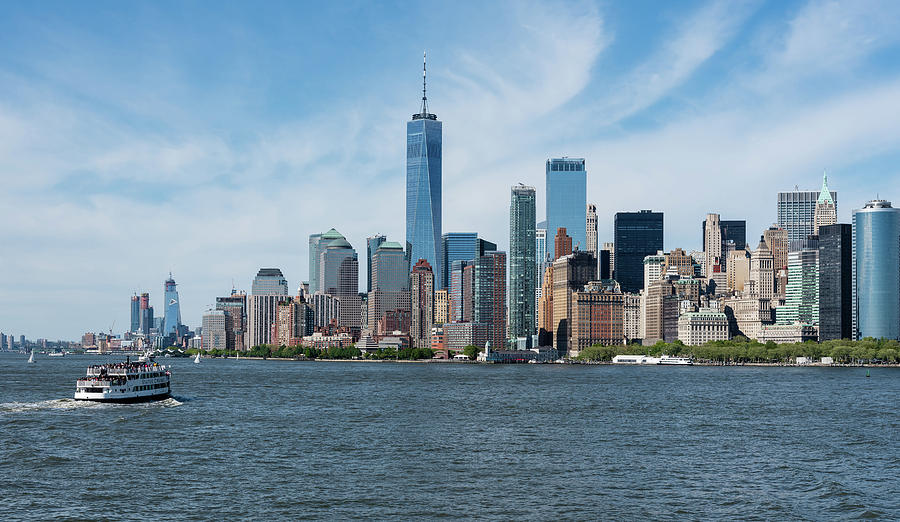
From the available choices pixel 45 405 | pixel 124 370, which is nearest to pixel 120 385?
pixel 124 370

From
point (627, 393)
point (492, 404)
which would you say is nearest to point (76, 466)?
point (492, 404)

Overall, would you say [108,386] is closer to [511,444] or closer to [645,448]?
[511,444]

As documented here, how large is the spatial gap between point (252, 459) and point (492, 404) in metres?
60.2

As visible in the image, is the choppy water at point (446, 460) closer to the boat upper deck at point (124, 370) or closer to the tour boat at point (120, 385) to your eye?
the tour boat at point (120, 385)

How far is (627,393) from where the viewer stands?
157 meters

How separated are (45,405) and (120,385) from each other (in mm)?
9776

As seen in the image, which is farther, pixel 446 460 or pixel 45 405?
pixel 45 405

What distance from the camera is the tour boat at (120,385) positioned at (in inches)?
4754

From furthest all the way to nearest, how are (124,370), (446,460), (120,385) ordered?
1. (124,370)
2. (120,385)
3. (446,460)

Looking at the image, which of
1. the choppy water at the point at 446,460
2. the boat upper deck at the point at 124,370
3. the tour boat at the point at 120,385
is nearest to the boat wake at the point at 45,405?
the choppy water at the point at 446,460

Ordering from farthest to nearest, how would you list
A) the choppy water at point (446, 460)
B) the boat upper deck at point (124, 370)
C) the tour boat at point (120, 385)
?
the boat upper deck at point (124, 370), the tour boat at point (120, 385), the choppy water at point (446, 460)

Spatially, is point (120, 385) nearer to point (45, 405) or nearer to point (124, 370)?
point (124, 370)

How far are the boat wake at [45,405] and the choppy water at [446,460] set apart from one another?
0.82ft

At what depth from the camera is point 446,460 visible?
7562 cm
